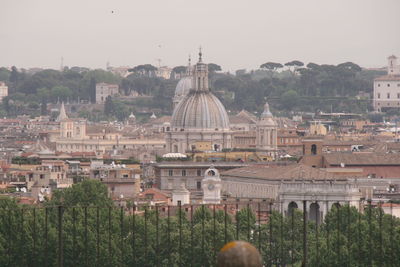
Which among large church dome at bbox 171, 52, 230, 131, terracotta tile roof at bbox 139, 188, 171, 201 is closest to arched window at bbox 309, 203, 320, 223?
terracotta tile roof at bbox 139, 188, 171, 201

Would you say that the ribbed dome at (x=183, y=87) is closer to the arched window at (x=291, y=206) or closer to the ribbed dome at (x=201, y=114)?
the ribbed dome at (x=201, y=114)

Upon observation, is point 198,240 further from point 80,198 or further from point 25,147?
point 25,147

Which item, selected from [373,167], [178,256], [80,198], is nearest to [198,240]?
[178,256]

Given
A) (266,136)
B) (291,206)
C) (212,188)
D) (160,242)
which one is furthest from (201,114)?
(160,242)

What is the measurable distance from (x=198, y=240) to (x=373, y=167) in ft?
153

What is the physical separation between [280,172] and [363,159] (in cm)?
1168

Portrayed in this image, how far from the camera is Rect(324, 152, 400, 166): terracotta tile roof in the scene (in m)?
95.2

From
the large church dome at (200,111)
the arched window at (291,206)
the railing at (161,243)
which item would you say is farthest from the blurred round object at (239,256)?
the large church dome at (200,111)

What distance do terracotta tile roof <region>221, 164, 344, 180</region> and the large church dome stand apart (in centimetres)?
2120

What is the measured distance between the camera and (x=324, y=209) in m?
71.0

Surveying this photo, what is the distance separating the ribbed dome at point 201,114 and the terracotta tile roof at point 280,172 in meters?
21.2

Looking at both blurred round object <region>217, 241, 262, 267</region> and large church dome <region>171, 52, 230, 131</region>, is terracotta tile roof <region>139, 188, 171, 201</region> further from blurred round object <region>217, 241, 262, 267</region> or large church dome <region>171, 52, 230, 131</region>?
blurred round object <region>217, 241, 262, 267</region>

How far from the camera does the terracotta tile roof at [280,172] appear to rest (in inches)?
3125

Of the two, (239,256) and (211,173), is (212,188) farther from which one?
(239,256)
